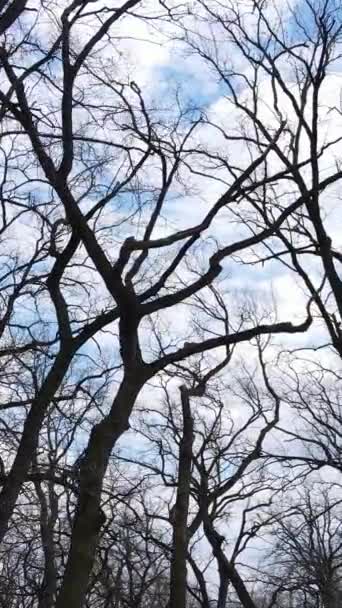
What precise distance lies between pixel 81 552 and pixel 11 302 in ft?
17.4

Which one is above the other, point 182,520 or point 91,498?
point 182,520

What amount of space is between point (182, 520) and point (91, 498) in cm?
429

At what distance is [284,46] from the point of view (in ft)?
47.1

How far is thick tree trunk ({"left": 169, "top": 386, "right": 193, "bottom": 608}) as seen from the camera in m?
11.9

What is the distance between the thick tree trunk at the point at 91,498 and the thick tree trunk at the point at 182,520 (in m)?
3.73

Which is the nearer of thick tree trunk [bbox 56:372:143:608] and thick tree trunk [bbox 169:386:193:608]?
thick tree trunk [bbox 56:372:143:608]

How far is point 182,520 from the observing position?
12.6 m

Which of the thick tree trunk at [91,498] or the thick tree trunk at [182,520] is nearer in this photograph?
the thick tree trunk at [91,498]

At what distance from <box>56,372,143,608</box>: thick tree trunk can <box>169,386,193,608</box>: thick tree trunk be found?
3726 mm

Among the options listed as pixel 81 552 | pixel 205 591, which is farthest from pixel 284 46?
pixel 205 591

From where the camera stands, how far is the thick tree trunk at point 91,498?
27.2ft

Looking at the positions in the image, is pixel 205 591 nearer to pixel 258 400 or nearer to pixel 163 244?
pixel 258 400

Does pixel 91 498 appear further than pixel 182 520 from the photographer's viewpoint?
No

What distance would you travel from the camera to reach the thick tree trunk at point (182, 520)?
39.0ft
